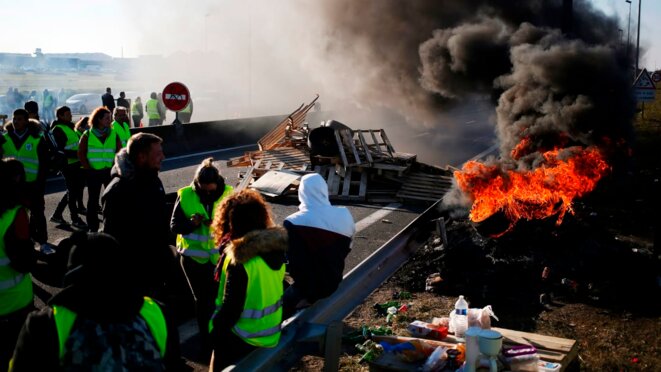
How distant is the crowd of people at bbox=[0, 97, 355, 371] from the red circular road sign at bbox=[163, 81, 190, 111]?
1152cm

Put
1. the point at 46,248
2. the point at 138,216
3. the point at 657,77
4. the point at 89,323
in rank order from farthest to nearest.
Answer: the point at 657,77 → the point at 46,248 → the point at 138,216 → the point at 89,323

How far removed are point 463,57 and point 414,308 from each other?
9.69 meters

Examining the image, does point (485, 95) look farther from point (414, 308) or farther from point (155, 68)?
point (155, 68)

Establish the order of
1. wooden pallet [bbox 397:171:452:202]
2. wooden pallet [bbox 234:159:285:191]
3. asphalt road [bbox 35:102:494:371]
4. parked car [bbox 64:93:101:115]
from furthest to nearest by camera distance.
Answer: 1. parked car [bbox 64:93:101:115]
2. wooden pallet [bbox 234:159:285:191]
3. wooden pallet [bbox 397:171:452:202]
4. asphalt road [bbox 35:102:494:371]

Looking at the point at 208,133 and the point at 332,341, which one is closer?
the point at 332,341

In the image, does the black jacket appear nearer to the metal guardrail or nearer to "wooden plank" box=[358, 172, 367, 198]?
"wooden plank" box=[358, 172, 367, 198]

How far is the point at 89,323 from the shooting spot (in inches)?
101

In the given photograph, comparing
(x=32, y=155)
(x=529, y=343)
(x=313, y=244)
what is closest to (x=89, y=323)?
(x=313, y=244)

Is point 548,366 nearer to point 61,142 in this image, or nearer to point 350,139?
point 61,142

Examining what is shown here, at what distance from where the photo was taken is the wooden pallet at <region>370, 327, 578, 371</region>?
4.40 metres

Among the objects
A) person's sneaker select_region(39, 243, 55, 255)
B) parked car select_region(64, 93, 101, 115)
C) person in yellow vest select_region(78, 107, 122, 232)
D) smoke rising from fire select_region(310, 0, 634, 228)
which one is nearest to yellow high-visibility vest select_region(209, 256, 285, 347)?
smoke rising from fire select_region(310, 0, 634, 228)

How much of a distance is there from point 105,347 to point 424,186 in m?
10.2

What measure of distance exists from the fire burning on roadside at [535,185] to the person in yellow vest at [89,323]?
19.0ft

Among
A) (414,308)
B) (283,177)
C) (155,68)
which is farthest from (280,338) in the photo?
(155,68)
